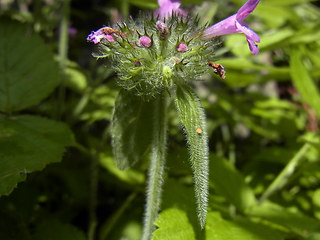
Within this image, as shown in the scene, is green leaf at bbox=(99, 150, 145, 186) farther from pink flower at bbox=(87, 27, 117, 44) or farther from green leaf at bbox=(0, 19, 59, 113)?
pink flower at bbox=(87, 27, 117, 44)

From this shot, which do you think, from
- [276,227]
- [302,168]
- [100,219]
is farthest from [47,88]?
[302,168]

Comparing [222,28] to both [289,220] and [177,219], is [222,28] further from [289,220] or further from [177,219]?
[289,220]

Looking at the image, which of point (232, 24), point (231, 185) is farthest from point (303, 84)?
point (232, 24)

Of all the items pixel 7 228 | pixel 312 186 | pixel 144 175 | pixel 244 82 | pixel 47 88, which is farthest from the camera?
pixel 244 82

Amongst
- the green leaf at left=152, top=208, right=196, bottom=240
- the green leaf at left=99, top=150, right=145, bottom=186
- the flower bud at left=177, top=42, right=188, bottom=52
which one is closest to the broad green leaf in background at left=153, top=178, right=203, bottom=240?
the green leaf at left=152, top=208, right=196, bottom=240

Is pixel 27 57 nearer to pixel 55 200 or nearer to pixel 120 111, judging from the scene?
pixel 120 111

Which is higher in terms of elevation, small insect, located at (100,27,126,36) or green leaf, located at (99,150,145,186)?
small insect, located at (100,27,126,36)

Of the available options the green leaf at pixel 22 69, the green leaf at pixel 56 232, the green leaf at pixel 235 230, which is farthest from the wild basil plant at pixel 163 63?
the green leaf at pixel 22 69
